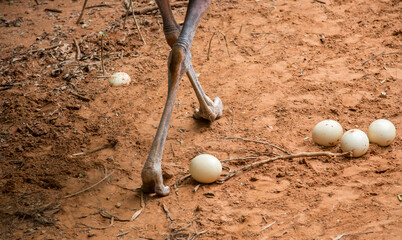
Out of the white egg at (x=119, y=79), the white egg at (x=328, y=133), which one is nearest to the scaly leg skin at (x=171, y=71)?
the white egg at (x=328, y=133)

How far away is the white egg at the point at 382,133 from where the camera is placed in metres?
3.65

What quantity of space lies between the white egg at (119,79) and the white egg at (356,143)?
2.96 metres

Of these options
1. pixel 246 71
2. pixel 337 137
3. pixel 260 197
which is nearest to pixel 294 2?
pixel 246 71

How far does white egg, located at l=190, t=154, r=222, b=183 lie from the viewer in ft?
11.5

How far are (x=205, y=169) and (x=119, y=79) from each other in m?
2.41

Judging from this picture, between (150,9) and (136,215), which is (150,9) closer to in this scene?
(150,9)

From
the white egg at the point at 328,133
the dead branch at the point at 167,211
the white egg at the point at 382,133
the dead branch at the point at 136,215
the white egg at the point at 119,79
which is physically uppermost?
the white egg at the point at 382,133

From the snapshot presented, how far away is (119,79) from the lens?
541 centimetres

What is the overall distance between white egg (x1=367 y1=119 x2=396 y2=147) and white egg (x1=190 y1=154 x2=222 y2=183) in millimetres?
1436

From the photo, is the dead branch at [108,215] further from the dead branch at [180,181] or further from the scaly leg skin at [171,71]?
the dead branch at [180,181]

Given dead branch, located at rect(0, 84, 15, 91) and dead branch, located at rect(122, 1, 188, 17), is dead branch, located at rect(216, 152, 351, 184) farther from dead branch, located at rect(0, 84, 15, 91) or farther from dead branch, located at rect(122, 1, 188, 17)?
dead branch, located at rect(122, 1, 188, 17)

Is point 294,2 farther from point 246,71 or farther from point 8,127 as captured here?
point 8,127

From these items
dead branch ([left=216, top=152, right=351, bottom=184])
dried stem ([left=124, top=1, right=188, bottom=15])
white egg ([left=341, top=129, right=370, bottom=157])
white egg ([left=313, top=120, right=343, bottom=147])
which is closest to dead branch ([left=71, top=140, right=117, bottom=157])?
dead branch ([left=216, top=152, right=351, bottom=184])

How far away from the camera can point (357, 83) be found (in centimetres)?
482
